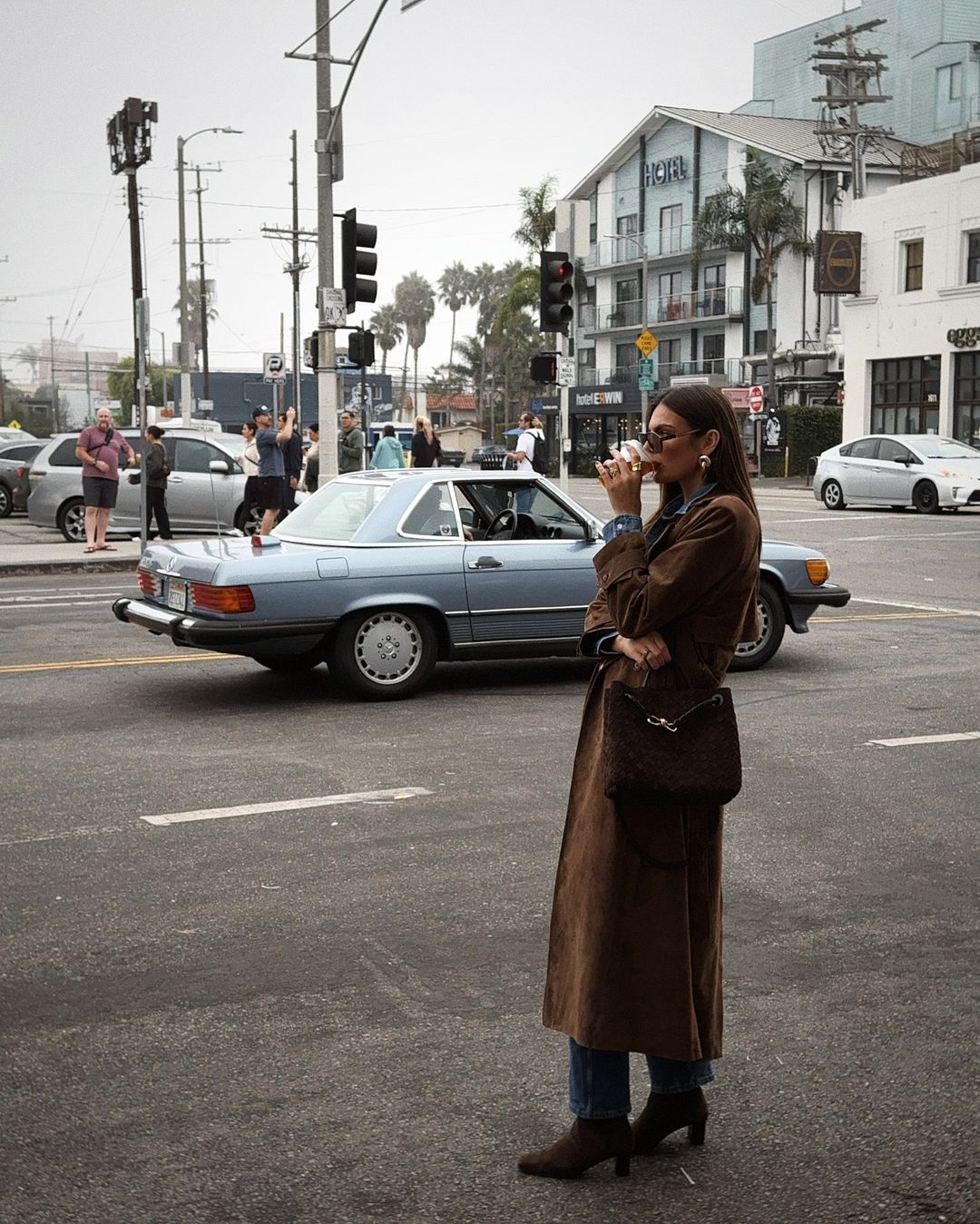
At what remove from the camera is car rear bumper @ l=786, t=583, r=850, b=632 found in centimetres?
1059

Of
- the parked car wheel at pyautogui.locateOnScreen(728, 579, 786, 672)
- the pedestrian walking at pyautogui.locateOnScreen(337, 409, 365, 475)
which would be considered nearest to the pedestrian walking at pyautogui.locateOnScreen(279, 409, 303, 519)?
the pedestrian walking at pyautogui.locateOnScreen(337, 409, 365, 475)

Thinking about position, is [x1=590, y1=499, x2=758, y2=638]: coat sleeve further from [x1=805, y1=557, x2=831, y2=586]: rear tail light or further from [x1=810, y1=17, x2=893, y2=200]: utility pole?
[x1=810, y1=17, x2=893, y2=200]: utility pole

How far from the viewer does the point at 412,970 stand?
4707 mm

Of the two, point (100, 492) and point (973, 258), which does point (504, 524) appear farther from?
point (973, 258)

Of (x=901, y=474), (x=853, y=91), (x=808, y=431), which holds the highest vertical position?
(x=853, y=91)

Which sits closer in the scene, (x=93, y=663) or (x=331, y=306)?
(x=93, y=663)

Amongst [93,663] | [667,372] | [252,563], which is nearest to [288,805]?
[252,563]

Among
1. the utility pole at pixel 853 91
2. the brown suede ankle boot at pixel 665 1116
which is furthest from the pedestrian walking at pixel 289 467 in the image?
the utility pole at pixel 853 91

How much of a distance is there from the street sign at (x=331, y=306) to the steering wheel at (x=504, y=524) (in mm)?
10571

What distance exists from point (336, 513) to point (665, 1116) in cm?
688

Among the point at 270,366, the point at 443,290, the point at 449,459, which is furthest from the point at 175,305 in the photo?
the point at 270,366

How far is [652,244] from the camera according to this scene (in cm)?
6794

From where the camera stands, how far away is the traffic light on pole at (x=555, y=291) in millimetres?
19547

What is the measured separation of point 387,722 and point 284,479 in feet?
39.9
